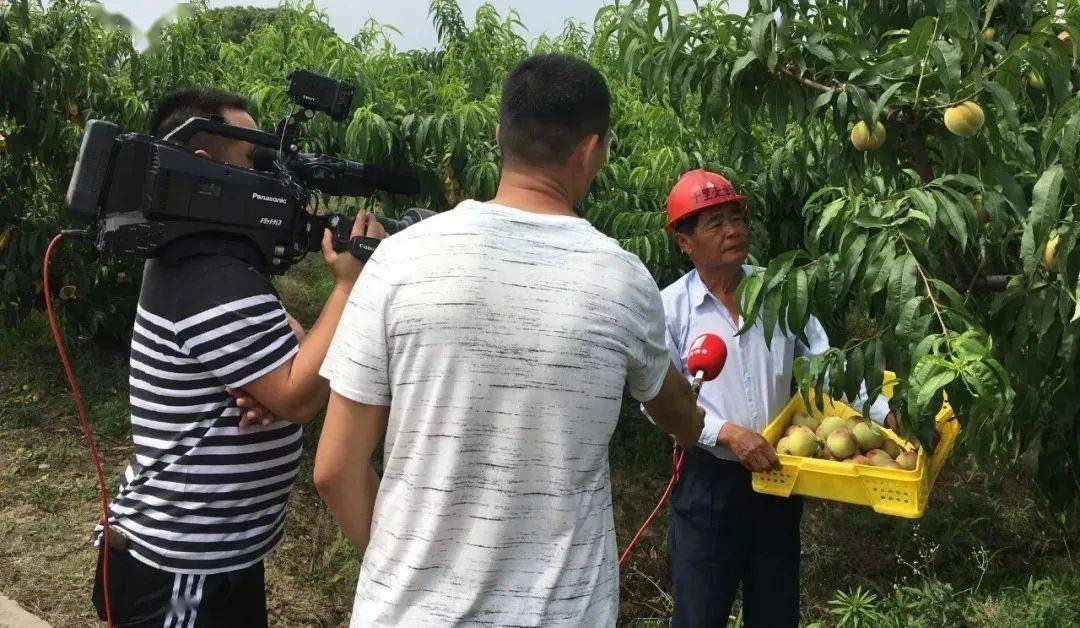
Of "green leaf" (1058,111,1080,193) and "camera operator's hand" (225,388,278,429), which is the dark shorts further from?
"green leaf" (1058,111,1080,193)

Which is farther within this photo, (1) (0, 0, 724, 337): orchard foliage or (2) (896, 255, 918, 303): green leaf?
(1) (0, 0, 724, 337): orchard foliage

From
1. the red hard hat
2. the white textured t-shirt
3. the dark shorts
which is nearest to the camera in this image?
the white textured t-shirt

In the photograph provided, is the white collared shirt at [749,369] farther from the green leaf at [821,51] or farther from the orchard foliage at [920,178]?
the green leaf at [821,51]

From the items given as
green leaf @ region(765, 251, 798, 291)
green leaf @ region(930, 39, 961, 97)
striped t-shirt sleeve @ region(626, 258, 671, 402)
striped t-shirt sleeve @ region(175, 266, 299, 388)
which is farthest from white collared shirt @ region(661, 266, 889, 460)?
striped t-shirt sleeve @ region(175, 266, 299, 388)

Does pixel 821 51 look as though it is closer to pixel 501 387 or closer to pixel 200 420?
pixel 501 387

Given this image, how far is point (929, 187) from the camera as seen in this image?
1.83 meters

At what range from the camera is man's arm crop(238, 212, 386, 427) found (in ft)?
5.60

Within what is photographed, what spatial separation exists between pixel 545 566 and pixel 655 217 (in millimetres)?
2553

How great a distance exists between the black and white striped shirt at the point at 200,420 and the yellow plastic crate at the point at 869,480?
1252mm

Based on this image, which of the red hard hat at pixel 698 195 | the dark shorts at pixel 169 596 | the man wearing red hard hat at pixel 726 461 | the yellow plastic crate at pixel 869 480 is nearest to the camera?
the dark shorts at pixel 169 596

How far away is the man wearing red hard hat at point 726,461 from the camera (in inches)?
106

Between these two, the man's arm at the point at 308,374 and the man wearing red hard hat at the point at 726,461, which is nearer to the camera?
the man's arm at the point at 308,374

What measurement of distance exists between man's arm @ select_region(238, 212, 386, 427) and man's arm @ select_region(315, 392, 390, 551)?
28 cm

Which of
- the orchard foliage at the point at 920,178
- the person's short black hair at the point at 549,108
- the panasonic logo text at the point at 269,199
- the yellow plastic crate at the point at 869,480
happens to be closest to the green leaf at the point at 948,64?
the orchard foliage at the point at 920,178
